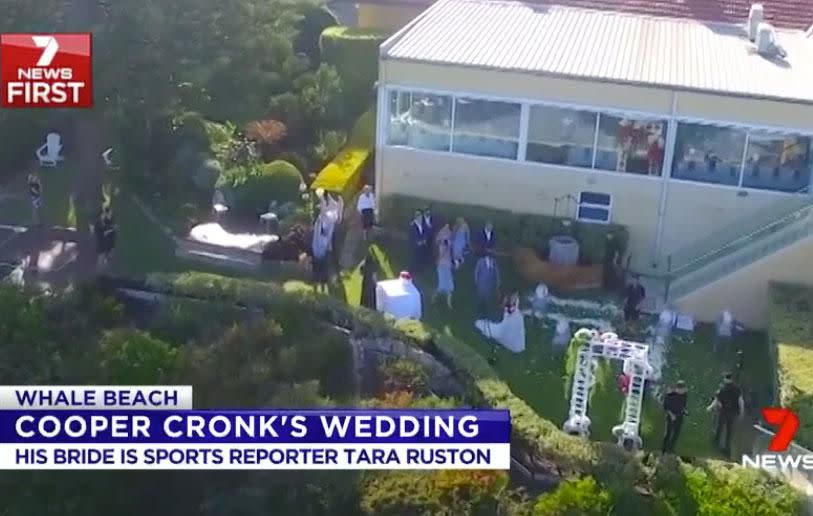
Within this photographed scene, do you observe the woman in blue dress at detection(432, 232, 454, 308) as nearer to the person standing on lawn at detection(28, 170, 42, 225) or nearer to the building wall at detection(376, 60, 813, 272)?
the building wall at detection(376, 60, 813, 272)

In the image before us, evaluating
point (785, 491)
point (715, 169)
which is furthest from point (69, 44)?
point (785, 491)

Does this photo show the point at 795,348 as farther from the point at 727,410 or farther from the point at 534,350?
the point at 534,350

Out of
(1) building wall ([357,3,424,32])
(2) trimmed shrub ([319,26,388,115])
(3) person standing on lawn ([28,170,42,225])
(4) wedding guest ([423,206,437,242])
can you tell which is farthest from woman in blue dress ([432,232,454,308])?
(1) building wall ([357,3,424,32])

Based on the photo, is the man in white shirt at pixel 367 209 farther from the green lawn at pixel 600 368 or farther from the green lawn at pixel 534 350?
the green lawn at pixel 600 368

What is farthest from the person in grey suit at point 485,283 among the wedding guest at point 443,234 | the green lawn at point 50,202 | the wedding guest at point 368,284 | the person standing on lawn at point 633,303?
the green lawn at point 50,202

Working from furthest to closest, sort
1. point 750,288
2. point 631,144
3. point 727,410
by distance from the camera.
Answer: point 631,144 < point 750,288 < point 727,410

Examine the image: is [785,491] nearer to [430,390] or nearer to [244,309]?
[430,390]
